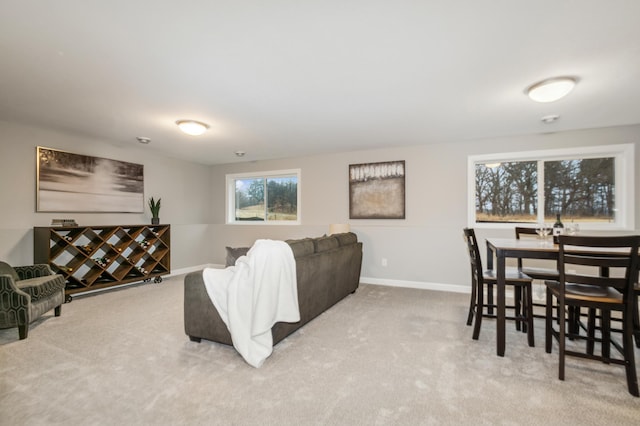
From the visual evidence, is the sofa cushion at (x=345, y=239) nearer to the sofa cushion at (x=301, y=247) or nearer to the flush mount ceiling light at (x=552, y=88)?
the sofa cushion at (x=301, y=247)

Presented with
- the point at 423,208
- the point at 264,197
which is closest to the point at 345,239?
the point at 423,208

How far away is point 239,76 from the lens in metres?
2.42

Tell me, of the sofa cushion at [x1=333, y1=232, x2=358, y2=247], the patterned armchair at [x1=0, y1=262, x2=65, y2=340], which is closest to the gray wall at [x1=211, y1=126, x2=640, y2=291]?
the sofa cushion at [x1=333, y1=232, x2=358, y2=247]

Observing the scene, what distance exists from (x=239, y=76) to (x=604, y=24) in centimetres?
244

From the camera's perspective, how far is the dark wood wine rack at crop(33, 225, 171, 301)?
372 cm

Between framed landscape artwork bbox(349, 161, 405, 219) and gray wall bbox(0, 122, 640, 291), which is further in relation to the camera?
framed landscape artwork bbox(349, 161, 405, 219)

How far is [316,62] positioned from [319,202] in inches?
132

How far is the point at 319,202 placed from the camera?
5.42 metres

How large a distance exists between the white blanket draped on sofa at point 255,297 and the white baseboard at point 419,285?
2.64m

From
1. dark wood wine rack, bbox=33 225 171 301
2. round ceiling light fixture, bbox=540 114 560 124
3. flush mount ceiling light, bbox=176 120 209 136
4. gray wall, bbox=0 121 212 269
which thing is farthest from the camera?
dark wood wine rack, bbox=33 225 171 301

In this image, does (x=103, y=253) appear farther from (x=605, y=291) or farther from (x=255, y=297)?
(x=605, y=291)

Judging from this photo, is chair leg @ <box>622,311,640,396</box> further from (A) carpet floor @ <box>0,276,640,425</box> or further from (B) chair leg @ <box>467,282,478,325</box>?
(B) chair leg @ <box>467,282,478,325</box>

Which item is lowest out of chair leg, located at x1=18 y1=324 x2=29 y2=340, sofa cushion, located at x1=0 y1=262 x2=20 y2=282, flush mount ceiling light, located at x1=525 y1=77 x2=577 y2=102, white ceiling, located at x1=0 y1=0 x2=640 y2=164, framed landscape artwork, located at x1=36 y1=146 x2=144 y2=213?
chair leg, located at x1=18 y1=324 x2=29 y2=340

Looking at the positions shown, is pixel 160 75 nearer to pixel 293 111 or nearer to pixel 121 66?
pixel 121 66
